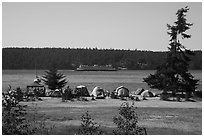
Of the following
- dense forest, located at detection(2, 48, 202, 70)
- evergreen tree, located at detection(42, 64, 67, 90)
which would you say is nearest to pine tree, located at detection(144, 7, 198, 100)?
evergreen tree, located at detection(42, 64, 67, 90)

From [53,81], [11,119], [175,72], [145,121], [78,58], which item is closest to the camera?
[11,119]

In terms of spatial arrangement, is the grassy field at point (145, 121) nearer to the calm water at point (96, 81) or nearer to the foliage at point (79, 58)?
the calm water at point (96, 81)

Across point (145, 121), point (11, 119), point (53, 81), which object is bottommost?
point (145, 121)

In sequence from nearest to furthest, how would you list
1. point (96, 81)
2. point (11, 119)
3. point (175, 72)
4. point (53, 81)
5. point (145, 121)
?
point (11, 119) → point (145, 121) → point (175, 72) → point (53, 81) → point (96, 81)

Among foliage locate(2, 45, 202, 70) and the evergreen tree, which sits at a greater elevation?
foliage locate(2, 45, 202, 70)

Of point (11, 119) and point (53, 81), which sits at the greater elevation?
point (53, 81)

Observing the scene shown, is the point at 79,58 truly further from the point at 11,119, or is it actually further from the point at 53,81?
the point at 11,119

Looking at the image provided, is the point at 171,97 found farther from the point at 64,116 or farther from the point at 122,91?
the point at 64,116

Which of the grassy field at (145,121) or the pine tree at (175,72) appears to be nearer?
the grassy field at (145,121)

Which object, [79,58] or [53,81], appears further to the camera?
[79,58]

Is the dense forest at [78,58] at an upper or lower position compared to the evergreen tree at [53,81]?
upper

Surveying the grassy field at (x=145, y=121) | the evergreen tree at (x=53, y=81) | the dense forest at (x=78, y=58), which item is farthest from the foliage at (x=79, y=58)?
the grassy field at (x=145, y=121)

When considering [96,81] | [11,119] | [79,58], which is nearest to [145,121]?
[11,119]

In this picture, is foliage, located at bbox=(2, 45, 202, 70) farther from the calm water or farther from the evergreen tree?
the evergreen tree
